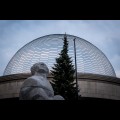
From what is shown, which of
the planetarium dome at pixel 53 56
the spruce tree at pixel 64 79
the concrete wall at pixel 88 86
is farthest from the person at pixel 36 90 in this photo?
the planetarium dome at pixel 53 56

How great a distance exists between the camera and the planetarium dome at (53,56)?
3119 cm

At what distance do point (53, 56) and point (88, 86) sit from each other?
740 cm

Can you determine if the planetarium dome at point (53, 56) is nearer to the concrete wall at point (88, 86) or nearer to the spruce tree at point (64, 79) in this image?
the concrete wall at point (88, 86)

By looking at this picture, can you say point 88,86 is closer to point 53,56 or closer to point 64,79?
point 64,79

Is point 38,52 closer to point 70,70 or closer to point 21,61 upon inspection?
point 21,61

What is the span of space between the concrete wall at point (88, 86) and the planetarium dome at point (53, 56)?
15.2 ft

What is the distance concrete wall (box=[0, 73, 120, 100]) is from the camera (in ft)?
81.5

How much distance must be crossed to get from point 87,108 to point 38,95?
12.7ft

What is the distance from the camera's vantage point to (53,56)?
31344 mm

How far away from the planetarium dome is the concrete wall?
4638mm

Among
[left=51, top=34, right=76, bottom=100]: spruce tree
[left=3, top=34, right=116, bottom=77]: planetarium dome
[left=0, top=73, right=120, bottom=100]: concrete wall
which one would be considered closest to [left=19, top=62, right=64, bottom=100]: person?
[left=51, top=34, right=76, bottom=100]: spruce tree

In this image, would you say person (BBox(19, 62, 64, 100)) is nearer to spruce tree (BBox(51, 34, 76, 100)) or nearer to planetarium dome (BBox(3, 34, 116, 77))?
spruce tree (BBox(51, 34, 76, 100))

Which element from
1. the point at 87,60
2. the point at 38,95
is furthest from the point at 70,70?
the point at 38,95

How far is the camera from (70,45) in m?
32.4
